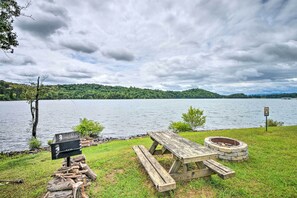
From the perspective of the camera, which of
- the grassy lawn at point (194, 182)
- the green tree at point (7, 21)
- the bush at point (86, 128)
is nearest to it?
the grassy lawn at point (194, 182)

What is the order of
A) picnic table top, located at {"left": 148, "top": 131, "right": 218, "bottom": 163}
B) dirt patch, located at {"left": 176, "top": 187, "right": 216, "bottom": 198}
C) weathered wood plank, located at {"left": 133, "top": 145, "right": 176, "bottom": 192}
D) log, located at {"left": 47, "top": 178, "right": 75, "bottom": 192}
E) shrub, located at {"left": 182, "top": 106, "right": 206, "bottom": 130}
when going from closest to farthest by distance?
weathered wood plank, located at {"left": 133, "top": 145, "right": 176, "bottom": 192} → log, located at {"left": 47, "top": 178, "right": 75, "bottom": 192} → picnic table top, located at {"left": 148, "top": 131, "right": 218, "bottom": 163} → dirt patch, located at {"left": 176, "top": 187, "right": 216, "bottom": 198} → shrub, located at {"left": 182, "top": 106, "right": 206, "bottom": 130}

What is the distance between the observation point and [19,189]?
16.4ft

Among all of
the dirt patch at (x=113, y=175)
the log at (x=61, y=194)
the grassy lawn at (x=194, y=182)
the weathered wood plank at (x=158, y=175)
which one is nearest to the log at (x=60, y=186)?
the log at (x=61, y=194)

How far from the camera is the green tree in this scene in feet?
16.8

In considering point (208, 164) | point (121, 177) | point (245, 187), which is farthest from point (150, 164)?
point (245, 187)

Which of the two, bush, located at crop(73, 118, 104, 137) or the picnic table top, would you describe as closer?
the picnic table top

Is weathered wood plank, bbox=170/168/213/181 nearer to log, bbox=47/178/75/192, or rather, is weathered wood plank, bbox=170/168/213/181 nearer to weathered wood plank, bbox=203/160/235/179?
weathered wood plank, bbox=203/160/235/179

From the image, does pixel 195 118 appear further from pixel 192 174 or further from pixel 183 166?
pixel 183 166

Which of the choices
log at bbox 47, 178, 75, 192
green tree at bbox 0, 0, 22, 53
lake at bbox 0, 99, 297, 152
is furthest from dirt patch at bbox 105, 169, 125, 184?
lake at bbox 0, 99, 297, 152

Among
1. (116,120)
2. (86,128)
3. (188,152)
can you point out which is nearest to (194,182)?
(188,152)

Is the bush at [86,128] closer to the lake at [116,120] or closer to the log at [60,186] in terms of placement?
the lake at [116,120]

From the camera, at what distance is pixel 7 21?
17.9ft

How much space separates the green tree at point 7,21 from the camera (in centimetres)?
512

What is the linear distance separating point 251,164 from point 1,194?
819cm
